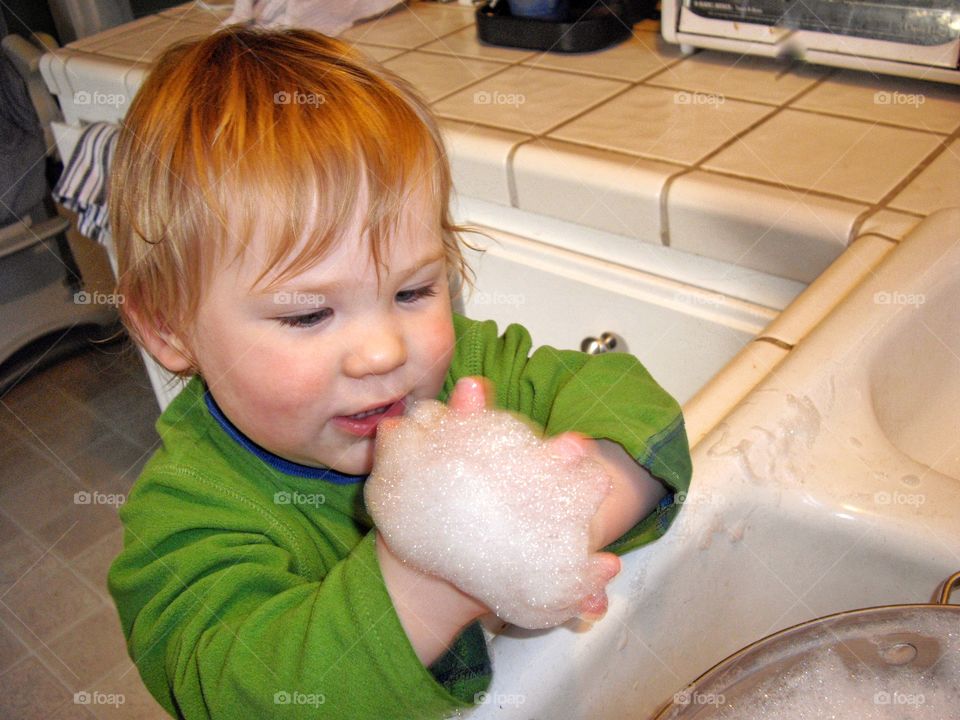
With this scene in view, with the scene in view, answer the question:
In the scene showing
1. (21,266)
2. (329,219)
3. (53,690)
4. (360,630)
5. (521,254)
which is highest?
(329,219)

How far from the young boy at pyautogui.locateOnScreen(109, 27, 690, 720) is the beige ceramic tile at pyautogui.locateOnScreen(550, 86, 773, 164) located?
32cm

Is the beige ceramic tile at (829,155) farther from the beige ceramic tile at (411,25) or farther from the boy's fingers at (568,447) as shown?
the beige ceramic tile at (411,25)

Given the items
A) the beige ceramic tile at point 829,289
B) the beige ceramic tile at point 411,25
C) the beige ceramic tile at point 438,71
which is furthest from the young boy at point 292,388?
the beige ceramic tile at point 411,25

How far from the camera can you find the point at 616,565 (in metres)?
0.46

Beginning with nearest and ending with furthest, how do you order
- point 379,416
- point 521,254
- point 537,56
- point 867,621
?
point 867,621 < point 379,416 < point 521,254 < point 537,56

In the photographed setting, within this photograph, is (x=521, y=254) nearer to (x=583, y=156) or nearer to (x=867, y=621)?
(x=583, y=156)

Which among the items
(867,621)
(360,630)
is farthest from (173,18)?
(867,621)

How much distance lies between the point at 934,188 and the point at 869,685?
0.49m

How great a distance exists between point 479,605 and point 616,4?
921 millimetres

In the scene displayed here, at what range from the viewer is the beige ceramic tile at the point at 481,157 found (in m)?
0.92

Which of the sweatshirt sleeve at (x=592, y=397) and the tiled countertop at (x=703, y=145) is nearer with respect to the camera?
the sweatshirt sleeve at (x=592, y=397)

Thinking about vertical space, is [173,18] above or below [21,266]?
above

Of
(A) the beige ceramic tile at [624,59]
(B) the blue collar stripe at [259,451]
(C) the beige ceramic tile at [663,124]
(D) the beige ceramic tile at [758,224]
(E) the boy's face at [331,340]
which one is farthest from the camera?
(A) the beige ceramic tile at [624,59]

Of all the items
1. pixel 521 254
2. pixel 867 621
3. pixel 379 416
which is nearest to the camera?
pixel 867 621
